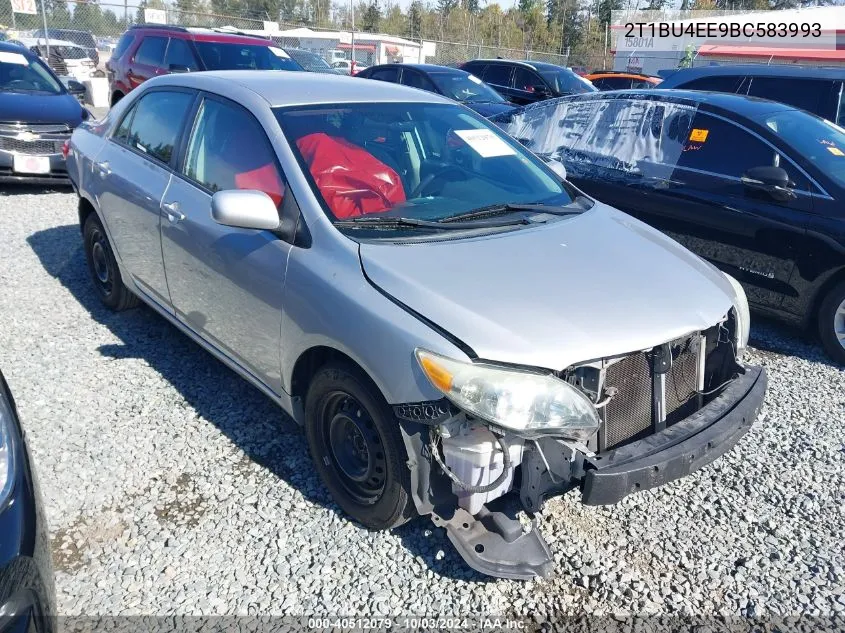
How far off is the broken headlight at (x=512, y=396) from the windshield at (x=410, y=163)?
961 millimetres

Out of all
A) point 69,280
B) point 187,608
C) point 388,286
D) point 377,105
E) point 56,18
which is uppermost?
point 56,18

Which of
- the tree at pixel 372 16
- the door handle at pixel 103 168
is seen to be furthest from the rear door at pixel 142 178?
the tree at pixel 372 16

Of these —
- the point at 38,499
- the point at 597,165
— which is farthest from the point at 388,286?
the point at 597,165

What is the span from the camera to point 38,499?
2055 millimetres

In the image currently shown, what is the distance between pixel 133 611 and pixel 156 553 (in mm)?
290

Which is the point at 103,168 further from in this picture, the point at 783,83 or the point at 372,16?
the point at 372,16

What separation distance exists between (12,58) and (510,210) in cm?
846

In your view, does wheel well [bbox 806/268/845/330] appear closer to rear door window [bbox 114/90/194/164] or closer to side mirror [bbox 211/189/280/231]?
side mirror [bbox 211/189/280/231]

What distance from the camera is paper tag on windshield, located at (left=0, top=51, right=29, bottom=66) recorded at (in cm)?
868

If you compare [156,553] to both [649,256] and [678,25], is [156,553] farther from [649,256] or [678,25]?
[678,25]

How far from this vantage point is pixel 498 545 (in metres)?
2.50

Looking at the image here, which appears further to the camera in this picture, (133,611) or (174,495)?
(174,495)

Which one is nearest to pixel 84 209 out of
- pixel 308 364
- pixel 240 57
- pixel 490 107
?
pixel 308 364

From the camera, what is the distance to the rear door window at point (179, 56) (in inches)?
396
